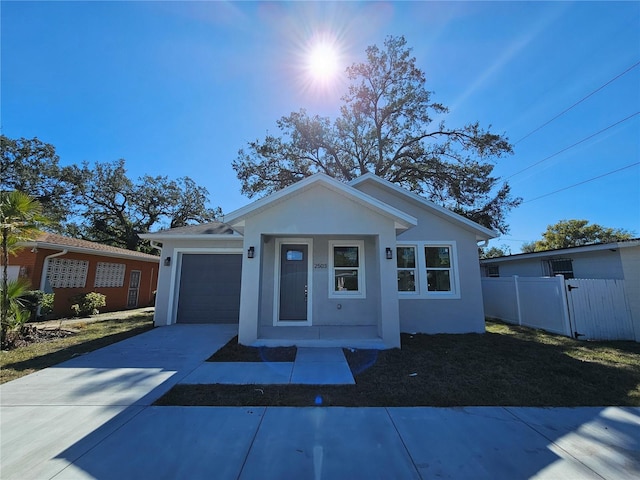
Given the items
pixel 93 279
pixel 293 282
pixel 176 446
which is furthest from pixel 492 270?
pixel 93 279

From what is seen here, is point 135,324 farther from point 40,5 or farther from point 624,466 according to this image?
point 624,466

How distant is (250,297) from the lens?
6766mm

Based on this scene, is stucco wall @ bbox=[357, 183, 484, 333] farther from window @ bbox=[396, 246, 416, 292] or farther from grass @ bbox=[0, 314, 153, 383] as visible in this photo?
grass @ bbox=[0, 314, 153, 383]

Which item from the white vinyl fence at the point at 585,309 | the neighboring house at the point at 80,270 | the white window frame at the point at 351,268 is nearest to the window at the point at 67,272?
the neighboring house at the point at 80,270

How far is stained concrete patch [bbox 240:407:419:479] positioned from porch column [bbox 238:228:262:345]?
318cm

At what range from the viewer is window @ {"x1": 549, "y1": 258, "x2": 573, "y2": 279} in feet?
38.5

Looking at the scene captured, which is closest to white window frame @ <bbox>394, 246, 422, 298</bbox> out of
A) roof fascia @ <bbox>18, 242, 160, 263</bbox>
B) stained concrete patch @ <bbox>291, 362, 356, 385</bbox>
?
stained concrete patch @ <bbox>291, 362, 356, 385</bbox>

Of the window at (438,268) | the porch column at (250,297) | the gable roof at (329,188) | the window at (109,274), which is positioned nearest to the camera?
the porch column at (250,297)

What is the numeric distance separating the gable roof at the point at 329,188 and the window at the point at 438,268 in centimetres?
271

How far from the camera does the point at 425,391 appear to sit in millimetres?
4332

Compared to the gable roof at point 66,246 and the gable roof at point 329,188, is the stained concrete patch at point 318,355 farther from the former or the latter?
the gable roof at point 66,246

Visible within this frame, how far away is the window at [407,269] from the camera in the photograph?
9.13 meters

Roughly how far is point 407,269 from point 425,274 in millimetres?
582

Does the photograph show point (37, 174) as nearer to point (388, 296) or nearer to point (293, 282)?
point (293, 282)
